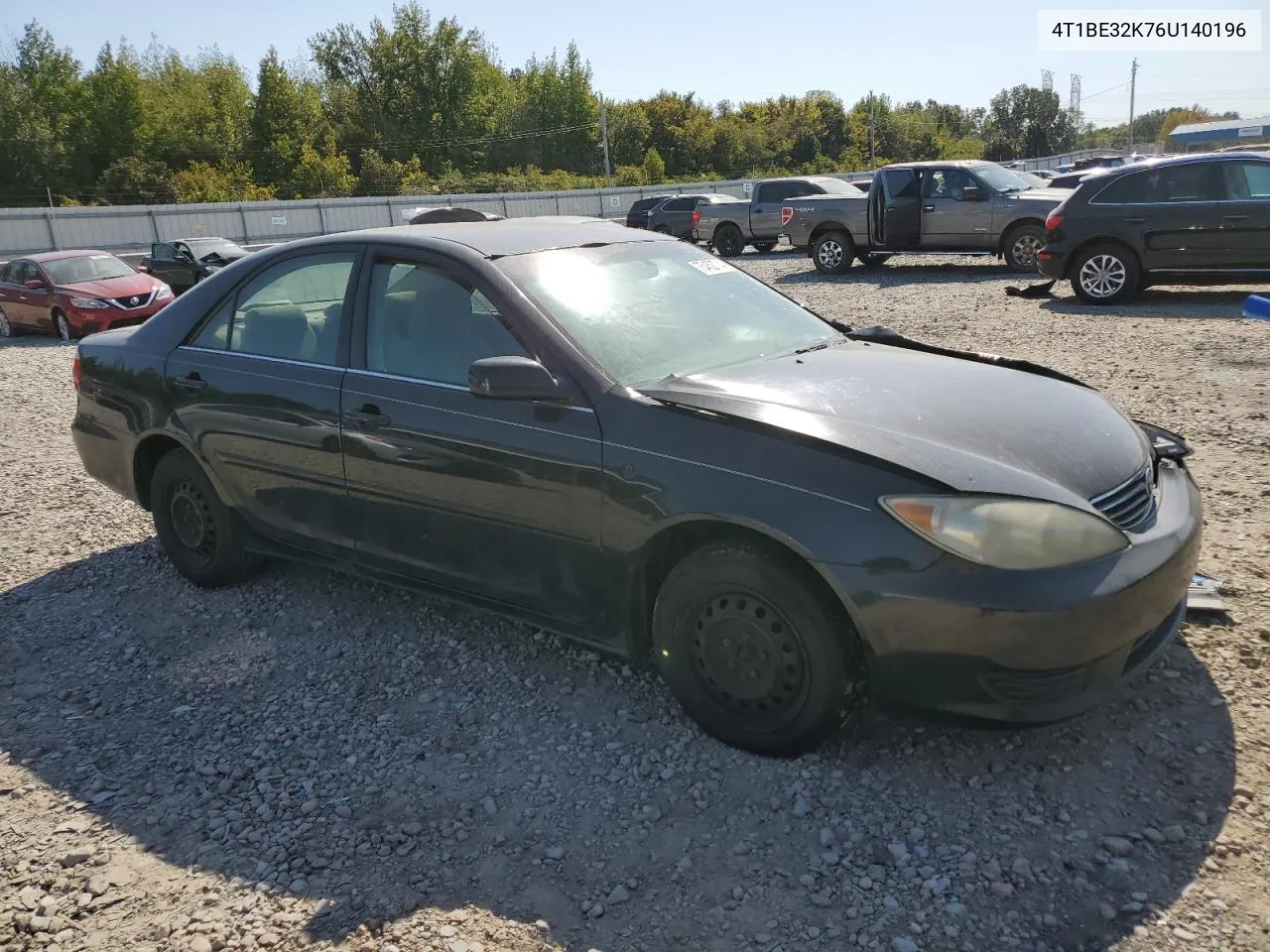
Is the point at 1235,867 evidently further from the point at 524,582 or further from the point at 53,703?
the point at 53,703

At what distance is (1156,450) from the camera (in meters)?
3.57

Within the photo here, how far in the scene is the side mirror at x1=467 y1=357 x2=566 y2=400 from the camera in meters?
3.22

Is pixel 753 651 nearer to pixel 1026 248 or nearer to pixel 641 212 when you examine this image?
pixel 1026 248

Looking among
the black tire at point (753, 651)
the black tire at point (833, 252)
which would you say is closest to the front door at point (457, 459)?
the black tire at point (753, 651)

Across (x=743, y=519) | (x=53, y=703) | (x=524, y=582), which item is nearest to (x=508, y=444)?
(x=524, y=582)

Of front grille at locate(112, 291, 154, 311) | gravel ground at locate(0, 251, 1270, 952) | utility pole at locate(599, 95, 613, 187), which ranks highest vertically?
utility pole at locate(599, 95, 613, 187)

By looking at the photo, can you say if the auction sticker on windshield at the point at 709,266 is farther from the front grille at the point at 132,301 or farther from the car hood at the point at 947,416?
the front grille at the point at 132,301

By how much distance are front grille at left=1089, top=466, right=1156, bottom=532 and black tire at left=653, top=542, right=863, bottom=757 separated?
2.78 feet

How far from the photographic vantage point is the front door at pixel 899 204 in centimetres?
1670

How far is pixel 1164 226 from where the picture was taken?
11.2 m

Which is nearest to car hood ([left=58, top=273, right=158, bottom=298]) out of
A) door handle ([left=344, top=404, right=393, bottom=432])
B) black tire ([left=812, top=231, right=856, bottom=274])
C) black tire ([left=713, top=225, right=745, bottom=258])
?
black tire ([left=812, top=231, right=856, bottom=274])

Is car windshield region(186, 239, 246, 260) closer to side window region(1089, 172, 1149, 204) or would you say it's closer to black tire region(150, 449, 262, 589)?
side window region(1089, 172, 1149, 204)

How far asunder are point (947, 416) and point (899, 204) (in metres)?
14.7

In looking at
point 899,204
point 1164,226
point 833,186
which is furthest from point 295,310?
point 833,186
